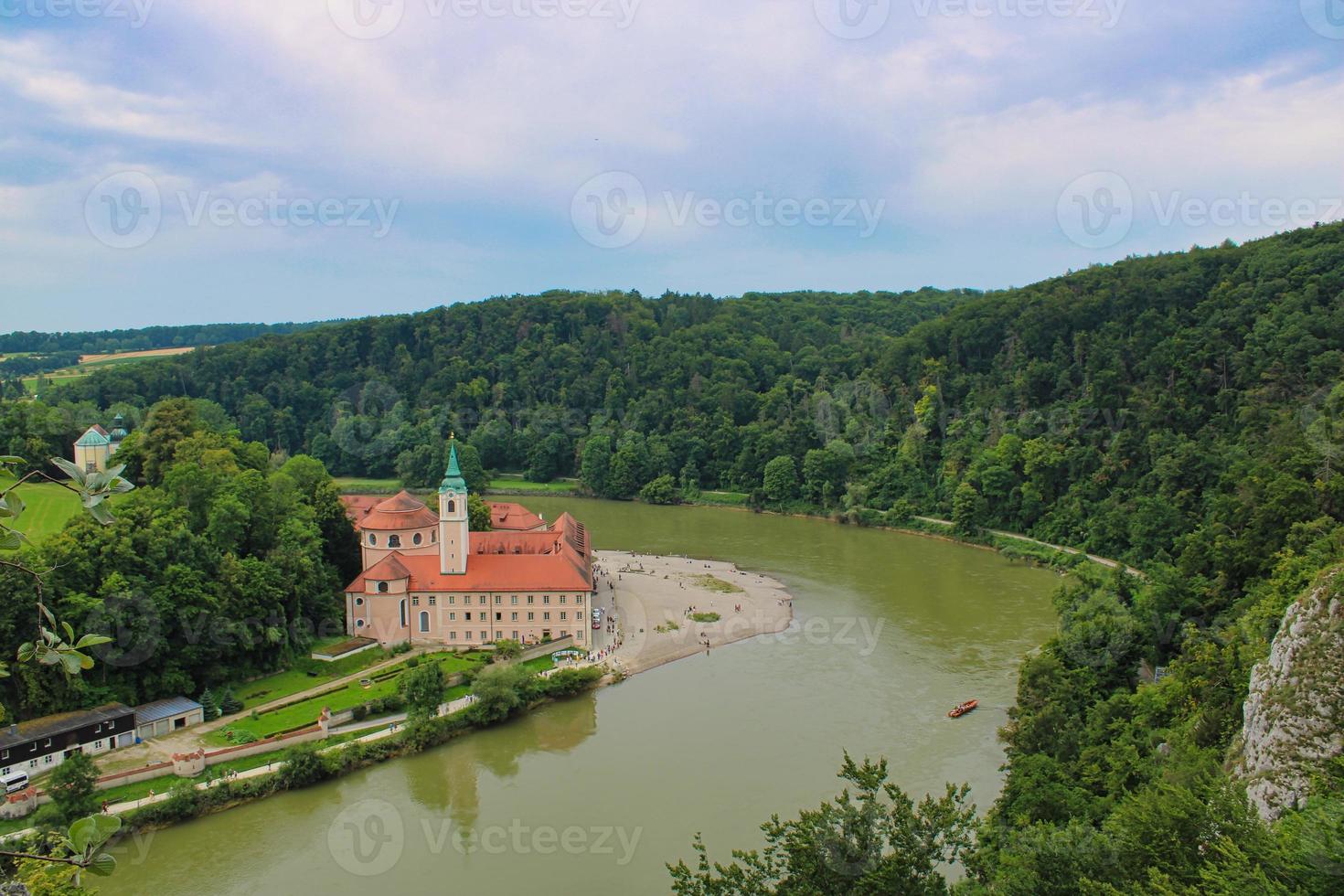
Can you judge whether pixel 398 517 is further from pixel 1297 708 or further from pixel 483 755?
pixel 1297 708

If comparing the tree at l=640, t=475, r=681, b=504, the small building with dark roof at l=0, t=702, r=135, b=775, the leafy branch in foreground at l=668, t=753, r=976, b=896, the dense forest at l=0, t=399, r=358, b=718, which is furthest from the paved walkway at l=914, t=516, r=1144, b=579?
the small building with dark roof at l=0, t=702, r=135, b=775

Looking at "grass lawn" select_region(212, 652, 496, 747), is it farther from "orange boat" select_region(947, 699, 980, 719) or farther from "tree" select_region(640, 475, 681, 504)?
"tree" select_region(640, 475, 681, 504)

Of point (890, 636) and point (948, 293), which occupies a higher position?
point (948, 293)

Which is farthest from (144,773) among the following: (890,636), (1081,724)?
(890,636)

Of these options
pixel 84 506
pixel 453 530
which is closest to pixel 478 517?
pixel 453 530

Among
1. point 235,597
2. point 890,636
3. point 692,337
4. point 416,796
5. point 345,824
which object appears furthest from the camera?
point 692,337

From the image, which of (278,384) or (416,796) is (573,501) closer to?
(278,384)
